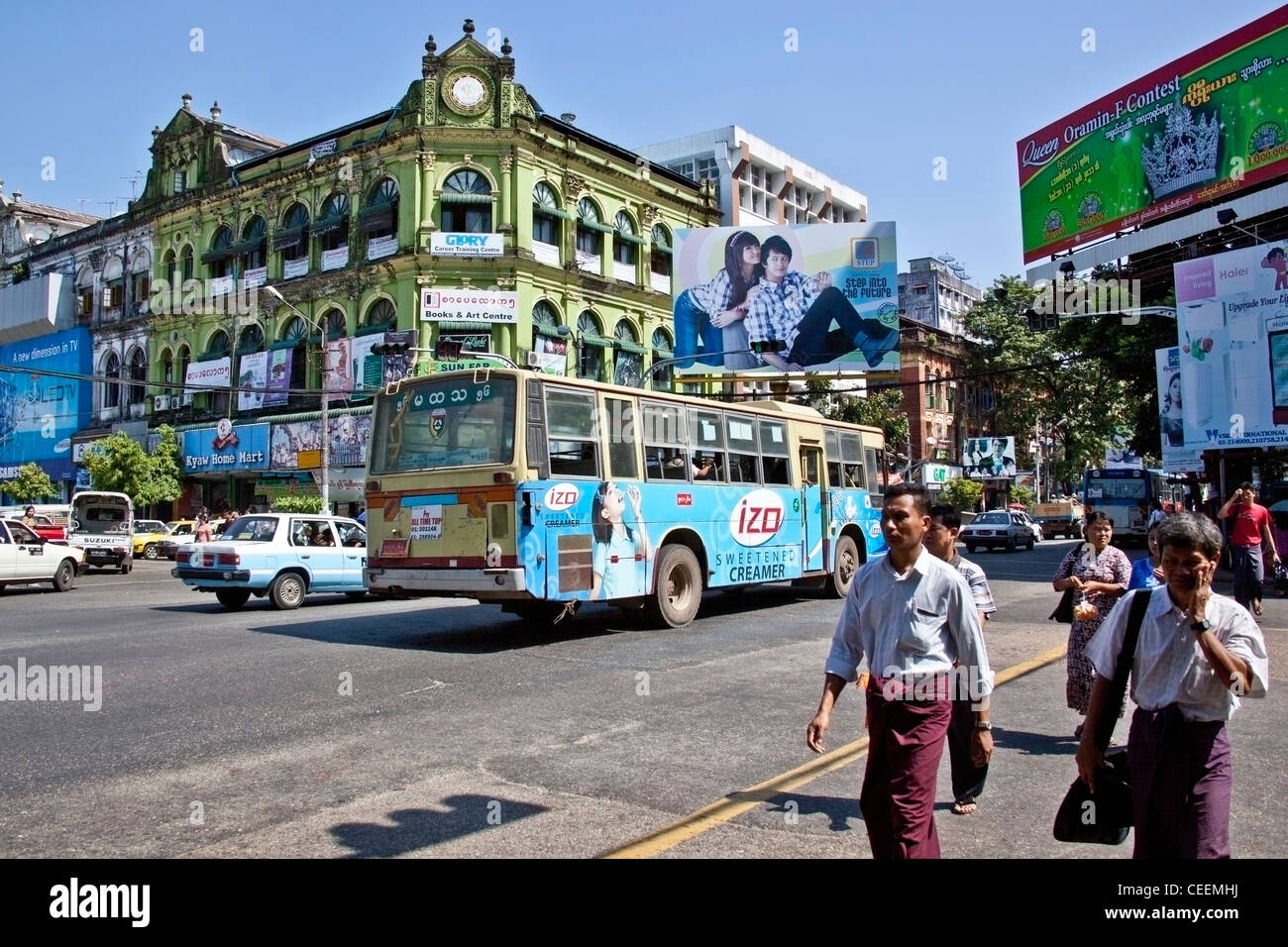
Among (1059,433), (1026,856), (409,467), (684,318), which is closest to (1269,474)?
(684,318)

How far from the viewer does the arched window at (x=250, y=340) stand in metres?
43.4

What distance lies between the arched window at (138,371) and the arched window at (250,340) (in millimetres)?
8295

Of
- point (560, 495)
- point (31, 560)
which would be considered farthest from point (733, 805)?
point (31, 560)

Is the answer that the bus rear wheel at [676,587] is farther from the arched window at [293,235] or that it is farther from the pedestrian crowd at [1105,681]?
the arched window at [293,235]

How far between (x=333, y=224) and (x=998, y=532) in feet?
94.9

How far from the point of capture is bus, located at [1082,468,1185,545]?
44781 millimetres

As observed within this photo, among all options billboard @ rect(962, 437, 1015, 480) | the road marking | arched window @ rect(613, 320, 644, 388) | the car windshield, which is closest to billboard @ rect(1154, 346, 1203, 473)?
arched window @ rect(613, 320, 644, 388)

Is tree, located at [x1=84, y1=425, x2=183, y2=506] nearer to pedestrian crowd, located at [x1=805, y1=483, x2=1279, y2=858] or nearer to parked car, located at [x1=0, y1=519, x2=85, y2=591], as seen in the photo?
parked car, located at [x1=0, y1=519, x2=85, y2=591]

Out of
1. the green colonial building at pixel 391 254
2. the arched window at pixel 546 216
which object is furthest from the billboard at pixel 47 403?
the arched window at pixel 546 216

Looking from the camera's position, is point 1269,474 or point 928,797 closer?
point 928,797

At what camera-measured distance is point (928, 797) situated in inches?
150

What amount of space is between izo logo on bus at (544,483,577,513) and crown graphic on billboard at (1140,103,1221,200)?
26548 mm
